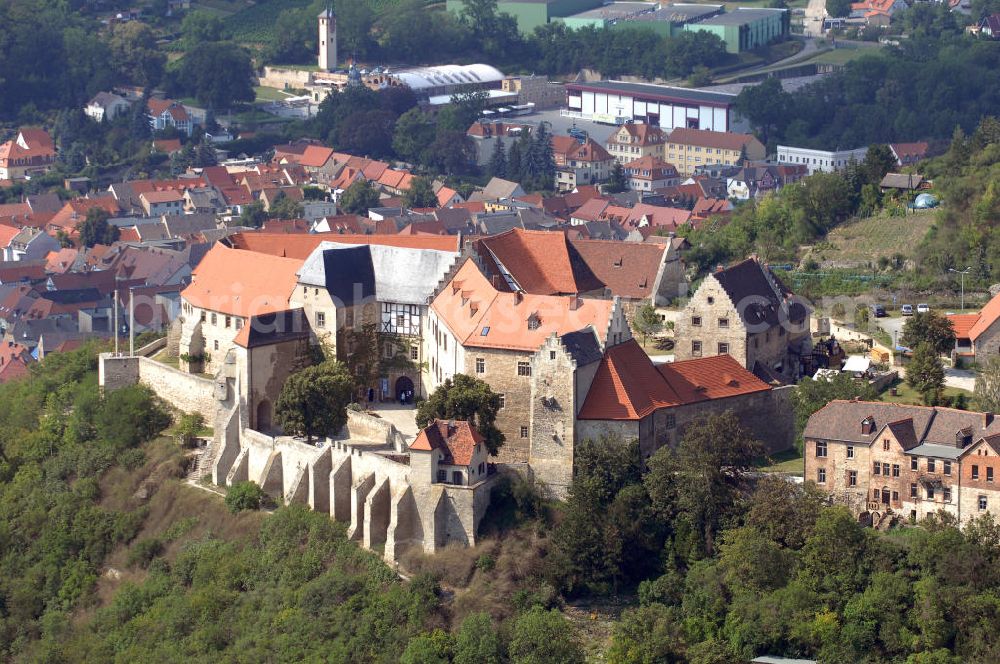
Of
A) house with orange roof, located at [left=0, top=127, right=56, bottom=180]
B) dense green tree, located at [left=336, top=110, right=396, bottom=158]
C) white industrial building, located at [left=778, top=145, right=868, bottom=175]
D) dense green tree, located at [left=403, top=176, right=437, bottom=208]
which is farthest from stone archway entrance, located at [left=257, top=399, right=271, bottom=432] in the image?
house with orange roof, located at [left=0, top=127, right=56, bottom=180]

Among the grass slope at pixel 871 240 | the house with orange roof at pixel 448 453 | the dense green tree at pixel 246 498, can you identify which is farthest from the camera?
the grass slope at pixel 871 240

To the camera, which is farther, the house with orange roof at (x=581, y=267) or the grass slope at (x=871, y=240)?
the grass slope at (x=871, y=240)

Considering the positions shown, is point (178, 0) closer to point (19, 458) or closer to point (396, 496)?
point (19, 458)

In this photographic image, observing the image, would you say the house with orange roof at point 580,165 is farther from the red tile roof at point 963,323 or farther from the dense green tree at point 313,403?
the dense green tree at point 313,403

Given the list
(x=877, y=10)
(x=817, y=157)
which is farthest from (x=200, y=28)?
(x=877, y=10)

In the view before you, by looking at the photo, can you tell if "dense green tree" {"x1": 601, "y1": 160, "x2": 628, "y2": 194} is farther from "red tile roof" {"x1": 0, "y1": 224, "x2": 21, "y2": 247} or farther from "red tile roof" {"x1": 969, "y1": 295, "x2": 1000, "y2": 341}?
"red tile roof" {"x1": 969, "y1": 295, "x2": 1000, "y2": 341}

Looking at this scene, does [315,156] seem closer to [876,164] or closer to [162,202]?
[162,202]

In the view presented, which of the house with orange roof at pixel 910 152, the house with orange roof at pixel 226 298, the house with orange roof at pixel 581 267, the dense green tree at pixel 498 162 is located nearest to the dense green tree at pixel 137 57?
the dense green tree at pixel 498 162
